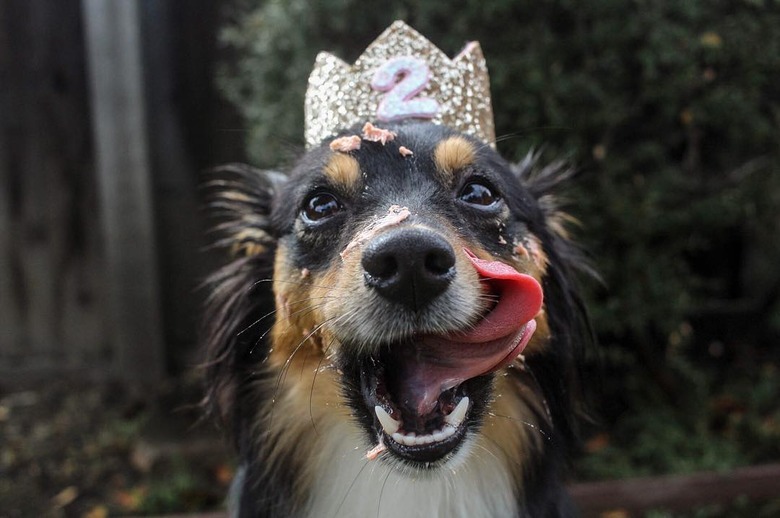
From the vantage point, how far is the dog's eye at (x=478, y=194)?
6.71 ft

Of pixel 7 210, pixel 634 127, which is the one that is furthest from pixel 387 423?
pixel 7 210

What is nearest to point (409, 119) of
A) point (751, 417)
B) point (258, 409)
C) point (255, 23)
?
point (258, 409)

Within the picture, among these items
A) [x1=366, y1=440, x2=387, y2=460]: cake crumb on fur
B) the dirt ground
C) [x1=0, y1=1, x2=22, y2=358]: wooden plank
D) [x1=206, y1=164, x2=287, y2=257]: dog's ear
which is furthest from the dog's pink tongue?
[x1=0, y1=1, x2=22, y2=358]: wooden plank

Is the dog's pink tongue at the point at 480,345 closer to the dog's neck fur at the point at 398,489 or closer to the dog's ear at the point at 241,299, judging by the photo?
the dog's neck fur at the point at 398,489

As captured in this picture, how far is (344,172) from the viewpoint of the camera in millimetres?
2021

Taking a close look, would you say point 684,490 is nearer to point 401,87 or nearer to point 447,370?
point 447,370

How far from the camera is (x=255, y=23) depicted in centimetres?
385

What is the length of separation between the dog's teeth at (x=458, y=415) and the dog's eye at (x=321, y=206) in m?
0.62

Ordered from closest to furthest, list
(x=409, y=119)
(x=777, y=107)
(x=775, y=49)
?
(x=409, y=119), (x=775, y=49), (x=777, y=107)

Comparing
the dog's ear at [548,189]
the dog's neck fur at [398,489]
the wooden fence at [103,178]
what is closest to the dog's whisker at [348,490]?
the dog's neck fur at [398,489]

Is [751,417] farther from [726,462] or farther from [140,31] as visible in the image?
[140,31]

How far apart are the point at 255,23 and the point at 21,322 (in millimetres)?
2558

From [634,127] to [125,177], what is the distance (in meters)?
2.77

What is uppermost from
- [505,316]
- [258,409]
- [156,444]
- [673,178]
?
[505,316]
